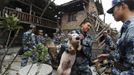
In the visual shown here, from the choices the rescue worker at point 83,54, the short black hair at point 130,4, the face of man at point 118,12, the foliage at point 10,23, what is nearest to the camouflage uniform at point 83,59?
the rescue worker at point 83,54

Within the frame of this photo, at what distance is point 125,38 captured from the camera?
240cm

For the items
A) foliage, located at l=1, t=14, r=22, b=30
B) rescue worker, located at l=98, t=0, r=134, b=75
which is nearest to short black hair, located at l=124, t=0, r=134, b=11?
rescue worker, located at l=98, t=0, r=134, b=75

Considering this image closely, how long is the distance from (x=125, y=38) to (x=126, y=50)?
11cm

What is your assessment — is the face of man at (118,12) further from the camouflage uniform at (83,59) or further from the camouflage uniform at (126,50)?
the camouflage uniform at (83,59)

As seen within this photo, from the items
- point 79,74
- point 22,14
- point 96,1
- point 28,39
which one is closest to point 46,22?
point 22,14

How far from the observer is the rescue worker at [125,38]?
237 cm

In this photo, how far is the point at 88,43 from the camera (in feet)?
17.4

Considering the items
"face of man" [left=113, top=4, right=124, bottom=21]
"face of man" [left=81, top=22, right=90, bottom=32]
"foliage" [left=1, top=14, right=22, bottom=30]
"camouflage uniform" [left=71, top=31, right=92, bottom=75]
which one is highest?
"face of man" [left=113, top=4, right=124, bottom=21]

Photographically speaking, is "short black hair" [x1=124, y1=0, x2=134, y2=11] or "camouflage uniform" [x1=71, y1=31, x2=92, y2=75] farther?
"camouflage uniform" [x1=71, y1=31, x2=92, y2=75]

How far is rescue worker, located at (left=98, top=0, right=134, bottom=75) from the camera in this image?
237 centimetres

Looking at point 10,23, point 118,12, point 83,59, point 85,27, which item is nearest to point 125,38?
point 118,12

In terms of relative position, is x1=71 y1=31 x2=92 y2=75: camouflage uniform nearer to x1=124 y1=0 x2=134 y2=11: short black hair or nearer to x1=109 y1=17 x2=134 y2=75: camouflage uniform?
x1=109 y1=17 x2=134 y2=75: camouflage uniform

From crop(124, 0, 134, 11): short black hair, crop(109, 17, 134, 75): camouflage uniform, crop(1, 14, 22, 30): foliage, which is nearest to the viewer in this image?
crop(1, 14, 22, 30): foliage

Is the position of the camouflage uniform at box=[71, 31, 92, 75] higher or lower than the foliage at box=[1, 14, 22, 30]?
lower
